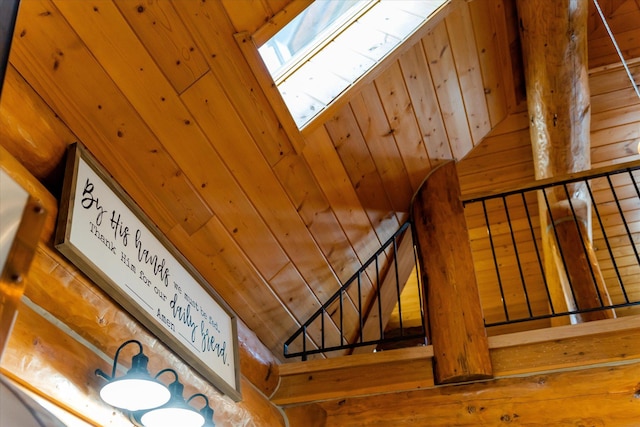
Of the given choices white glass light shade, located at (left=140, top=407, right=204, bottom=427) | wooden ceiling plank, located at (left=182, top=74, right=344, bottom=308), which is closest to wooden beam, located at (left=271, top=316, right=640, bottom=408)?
wooden ceiling plank, located at (left=182, top=74, right=344, bottom=308)

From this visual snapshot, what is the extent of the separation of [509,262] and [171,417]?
13.0 feet

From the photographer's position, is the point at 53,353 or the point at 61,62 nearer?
the point at 53,353

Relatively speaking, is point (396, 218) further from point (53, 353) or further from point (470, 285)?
point (53, 353)

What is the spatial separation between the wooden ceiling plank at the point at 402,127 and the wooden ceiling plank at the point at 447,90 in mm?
117

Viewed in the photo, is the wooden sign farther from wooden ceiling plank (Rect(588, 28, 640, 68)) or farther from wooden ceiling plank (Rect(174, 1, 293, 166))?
wooden ceiling plank (Rect(588, 28, 640, 68))

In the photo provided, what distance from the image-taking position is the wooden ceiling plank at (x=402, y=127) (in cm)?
290

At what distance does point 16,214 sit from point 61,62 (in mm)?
1198

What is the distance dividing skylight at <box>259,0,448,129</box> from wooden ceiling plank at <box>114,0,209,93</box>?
0.55 metres

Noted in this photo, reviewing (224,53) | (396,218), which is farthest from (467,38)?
(224,53)

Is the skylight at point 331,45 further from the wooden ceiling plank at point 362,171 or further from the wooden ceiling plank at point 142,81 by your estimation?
the wooden ceiling plank at point 142,81

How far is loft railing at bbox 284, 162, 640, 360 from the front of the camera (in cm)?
328

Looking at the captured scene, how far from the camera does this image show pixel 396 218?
3.62m

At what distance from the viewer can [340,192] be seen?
299 centimetres

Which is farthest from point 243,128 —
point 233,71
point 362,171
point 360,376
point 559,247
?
point 559,247
